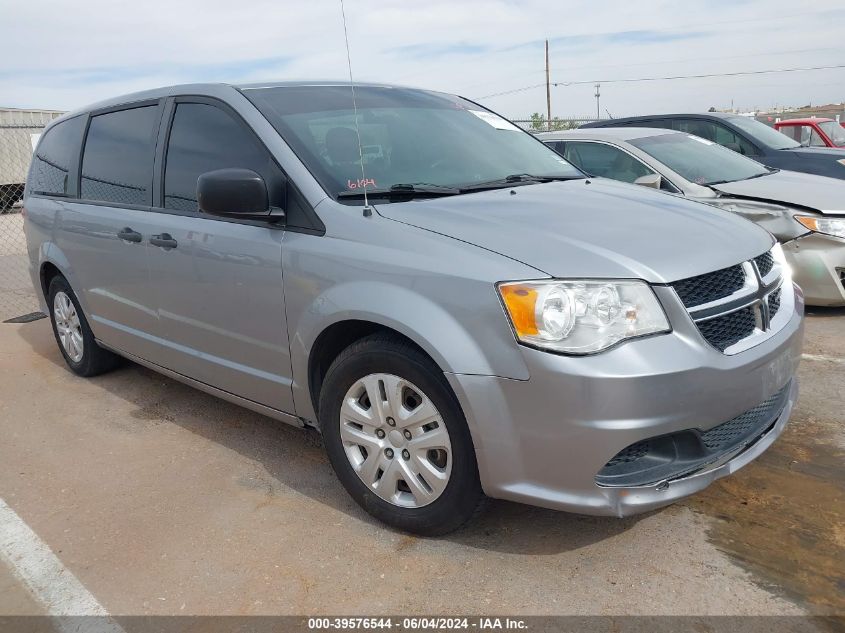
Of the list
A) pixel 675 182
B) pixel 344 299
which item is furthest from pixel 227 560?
pixel 675 182

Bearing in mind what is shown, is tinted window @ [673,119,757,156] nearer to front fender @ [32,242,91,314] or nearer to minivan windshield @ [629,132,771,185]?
minivan windshield @ [629,132,771,185]

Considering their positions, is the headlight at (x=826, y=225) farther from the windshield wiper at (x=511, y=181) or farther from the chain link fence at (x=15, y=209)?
the chain link fence at (x=15, y=209)

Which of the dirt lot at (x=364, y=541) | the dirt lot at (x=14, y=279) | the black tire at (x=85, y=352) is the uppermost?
the black tire at (x=85, y=352)

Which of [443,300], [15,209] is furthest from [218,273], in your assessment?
[15,209]

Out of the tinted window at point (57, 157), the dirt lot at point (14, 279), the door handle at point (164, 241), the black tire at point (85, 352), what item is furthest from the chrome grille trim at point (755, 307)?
the dirt lot at point (14, 279)

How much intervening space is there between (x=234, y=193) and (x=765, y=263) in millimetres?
2105

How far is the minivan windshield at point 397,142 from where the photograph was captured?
3.22 m

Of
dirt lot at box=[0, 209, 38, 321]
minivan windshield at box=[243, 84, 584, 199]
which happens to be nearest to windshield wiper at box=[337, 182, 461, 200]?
minivan windshield at box=[243, 84, 584, 199]

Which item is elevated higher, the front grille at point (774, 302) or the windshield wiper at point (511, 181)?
the windshield wiper at point (511, 181)

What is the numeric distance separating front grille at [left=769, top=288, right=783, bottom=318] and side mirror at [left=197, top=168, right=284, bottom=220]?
6.58 feet

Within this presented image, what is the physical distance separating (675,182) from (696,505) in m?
3.82

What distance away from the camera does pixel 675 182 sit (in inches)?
246

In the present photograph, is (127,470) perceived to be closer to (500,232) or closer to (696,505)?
(500,232)

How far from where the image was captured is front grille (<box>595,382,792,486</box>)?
2.49 meters
